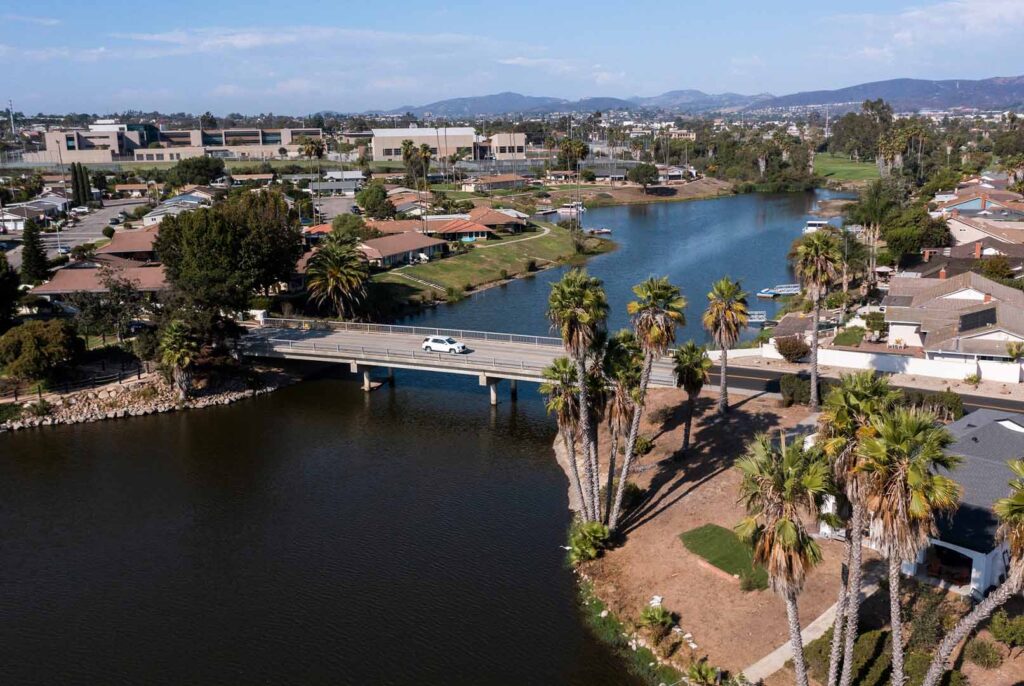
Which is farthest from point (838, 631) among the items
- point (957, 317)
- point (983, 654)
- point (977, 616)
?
point (957, 317)

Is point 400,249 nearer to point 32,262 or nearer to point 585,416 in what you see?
point 32,262

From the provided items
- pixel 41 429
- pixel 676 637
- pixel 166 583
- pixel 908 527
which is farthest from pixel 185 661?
pixel 41 429

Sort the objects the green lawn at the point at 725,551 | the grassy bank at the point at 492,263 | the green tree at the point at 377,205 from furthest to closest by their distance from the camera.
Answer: the green tree at the point at 377,205 < the grassy bank at the point at 492,263 < the green lawn at the point at 725,551

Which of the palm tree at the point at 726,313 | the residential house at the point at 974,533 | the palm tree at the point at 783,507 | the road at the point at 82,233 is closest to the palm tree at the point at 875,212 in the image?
the palm tree at the point at 726,313

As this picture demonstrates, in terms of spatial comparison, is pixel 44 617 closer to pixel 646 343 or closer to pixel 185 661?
pixel 185 661

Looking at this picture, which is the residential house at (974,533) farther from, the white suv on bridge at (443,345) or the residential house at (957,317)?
the white suv on bridge at (443,345)

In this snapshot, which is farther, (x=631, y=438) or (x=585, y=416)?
(x=631, y=438)
